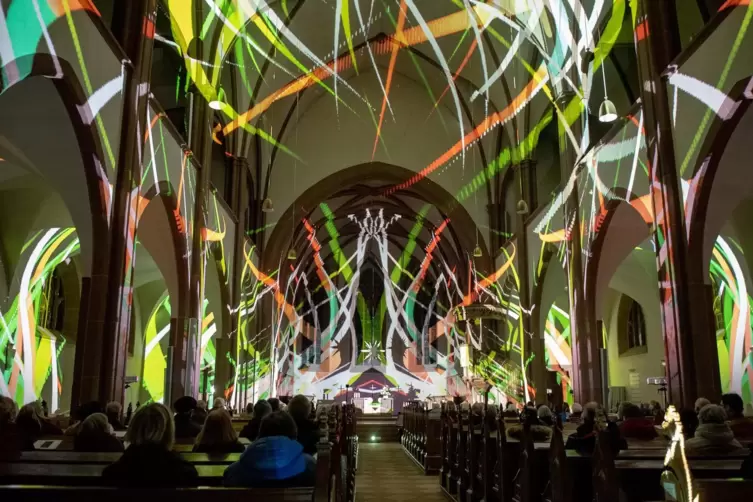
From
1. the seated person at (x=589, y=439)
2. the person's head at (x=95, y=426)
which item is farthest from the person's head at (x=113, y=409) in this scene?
the seated person at (x=589, y=439)

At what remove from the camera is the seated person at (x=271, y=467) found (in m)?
2.92

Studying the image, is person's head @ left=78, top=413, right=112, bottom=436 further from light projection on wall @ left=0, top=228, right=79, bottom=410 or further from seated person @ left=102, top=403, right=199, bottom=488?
light projection on wall @ left=0, top=228, right=79, bottom=410

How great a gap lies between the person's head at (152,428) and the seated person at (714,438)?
3.21 meters

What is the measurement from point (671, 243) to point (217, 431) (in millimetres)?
5427

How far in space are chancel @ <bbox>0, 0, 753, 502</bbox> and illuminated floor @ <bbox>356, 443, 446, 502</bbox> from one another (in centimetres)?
8

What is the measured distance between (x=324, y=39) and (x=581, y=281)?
365 inches

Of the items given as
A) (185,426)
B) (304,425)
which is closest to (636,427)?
(304,425)

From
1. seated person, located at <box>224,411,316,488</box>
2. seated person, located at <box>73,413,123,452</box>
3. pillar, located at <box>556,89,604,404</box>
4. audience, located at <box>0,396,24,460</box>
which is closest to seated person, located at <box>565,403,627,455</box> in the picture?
seated person, located at <box>224,411,316,488</box>

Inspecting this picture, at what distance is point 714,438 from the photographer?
439cm

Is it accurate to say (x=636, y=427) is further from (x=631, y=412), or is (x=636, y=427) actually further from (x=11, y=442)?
(x=11, y=442)

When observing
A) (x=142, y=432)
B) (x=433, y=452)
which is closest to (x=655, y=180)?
(x=433, y=452)

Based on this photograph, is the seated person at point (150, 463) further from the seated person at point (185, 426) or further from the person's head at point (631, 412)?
the person's head at point (631, 412)

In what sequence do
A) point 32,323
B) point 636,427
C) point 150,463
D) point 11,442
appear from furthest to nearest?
point 32,323 → point 636,427 → point 11,442 → point 150,463

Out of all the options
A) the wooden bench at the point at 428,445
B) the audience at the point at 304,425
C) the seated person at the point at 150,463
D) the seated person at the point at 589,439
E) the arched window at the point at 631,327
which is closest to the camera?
the seated person at the point at 150,463
